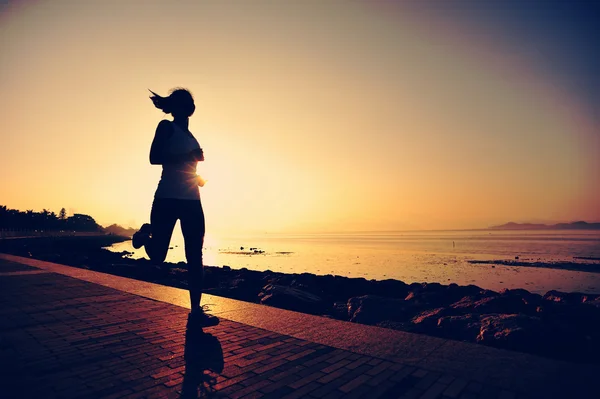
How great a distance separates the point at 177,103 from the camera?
4.26 m

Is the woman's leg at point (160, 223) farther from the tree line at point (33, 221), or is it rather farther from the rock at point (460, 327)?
the tree line at point (33, 221)

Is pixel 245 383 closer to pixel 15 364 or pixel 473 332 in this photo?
pixel 15 364

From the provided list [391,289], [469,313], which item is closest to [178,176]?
[469,313]

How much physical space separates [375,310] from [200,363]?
386 centimetres

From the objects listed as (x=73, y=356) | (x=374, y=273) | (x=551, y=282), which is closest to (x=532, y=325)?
(x=73, y=356)

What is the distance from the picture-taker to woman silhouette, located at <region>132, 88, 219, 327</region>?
4.00 metres

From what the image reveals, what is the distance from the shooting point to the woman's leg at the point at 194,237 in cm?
411

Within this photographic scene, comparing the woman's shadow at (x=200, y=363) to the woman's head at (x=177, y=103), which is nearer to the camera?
the woman's shadow at (x=200, y=363)

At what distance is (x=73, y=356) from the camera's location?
10.5 feet

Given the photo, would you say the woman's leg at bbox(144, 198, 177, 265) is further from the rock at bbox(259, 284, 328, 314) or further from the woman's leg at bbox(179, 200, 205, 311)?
the rock at bbox(259, 284, 328, 314)

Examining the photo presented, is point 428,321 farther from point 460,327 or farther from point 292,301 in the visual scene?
point 292,301

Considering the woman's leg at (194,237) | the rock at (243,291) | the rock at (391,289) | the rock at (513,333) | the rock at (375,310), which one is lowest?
the rock at (391,289)

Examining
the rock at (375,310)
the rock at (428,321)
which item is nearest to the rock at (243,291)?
the rock at (375,310)

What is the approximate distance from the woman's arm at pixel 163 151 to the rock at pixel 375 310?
393cm
